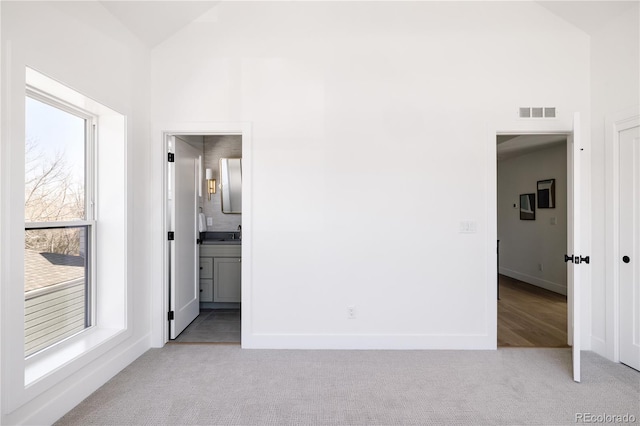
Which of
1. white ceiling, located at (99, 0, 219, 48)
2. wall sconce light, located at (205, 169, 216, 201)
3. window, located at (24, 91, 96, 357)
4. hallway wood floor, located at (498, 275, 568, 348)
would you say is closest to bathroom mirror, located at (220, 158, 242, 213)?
wall sconce light, located at (205, 169, 216, 201)

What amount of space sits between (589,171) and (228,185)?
4067 mm

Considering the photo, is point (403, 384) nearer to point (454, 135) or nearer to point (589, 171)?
point (454, 135)

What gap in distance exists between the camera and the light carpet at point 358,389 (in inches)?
A: 78.0

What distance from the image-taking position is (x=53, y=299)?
7.22 ft

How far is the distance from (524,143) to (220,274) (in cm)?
512

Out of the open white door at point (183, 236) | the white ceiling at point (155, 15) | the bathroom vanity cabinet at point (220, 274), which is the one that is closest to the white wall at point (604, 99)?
the white ceiling at point (155, 15)

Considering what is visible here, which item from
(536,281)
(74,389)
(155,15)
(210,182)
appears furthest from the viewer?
(536,281)

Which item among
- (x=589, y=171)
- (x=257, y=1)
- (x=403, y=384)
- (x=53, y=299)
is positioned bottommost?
(x=403, y=384)

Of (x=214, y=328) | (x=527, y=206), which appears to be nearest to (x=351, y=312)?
(x=214, y=328)

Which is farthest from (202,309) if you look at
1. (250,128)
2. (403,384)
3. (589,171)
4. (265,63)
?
(589,171)

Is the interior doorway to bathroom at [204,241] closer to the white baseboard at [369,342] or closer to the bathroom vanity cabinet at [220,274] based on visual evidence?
the bathroom vanity cabinet at [220,274]

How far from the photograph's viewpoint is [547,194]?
5.56 meters

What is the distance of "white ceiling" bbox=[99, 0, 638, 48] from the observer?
8.51 ft

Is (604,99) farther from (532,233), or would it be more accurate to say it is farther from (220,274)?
(220,274)
